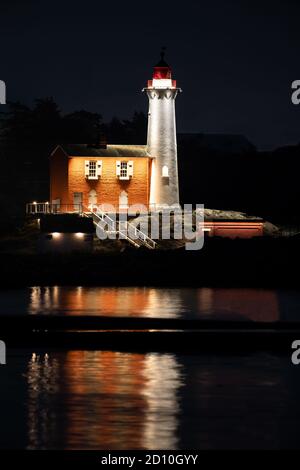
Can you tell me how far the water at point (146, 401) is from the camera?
73.3 ft

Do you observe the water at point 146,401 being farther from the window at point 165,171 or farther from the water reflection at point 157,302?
the window at point 165,171

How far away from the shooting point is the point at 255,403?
25.7m

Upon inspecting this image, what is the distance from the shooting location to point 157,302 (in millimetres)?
47906

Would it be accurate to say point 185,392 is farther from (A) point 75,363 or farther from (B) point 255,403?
(A) point 75,363

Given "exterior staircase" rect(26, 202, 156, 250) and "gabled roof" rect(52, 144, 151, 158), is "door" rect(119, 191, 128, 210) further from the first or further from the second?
"gabled roof" rect(52, 144, 151, 158)

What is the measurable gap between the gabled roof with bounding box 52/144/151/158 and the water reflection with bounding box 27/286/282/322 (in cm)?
1428

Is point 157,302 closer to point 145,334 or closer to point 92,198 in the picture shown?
point 145,334

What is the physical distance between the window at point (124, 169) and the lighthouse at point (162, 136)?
128 centimetres

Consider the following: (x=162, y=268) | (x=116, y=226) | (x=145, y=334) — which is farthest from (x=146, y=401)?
(x=116, y=226)

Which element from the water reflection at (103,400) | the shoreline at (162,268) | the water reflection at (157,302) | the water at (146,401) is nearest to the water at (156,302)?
the water reflection at (157,302)

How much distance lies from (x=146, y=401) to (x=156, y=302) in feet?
72.3

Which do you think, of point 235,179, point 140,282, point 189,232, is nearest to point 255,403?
point 140,282

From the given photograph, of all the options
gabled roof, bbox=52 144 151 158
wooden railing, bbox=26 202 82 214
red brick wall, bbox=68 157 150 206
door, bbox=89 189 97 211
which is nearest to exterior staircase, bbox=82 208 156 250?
wooden railing, bbox=26 202 82 214

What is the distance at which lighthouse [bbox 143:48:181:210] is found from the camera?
68.9 meters
